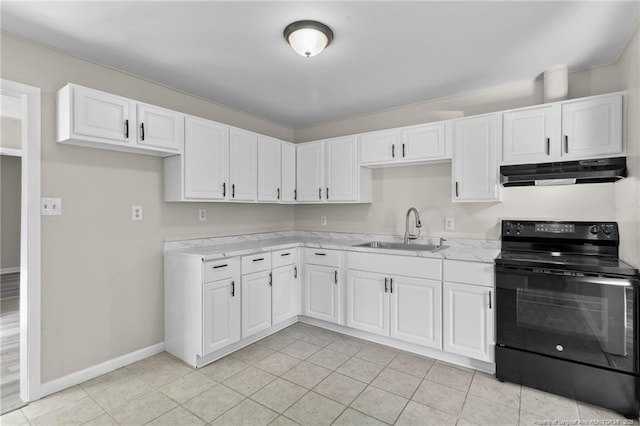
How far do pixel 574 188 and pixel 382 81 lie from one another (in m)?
1.90

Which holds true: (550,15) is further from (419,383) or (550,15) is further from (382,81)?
(419,383)

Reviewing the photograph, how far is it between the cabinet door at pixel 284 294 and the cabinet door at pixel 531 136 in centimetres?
239

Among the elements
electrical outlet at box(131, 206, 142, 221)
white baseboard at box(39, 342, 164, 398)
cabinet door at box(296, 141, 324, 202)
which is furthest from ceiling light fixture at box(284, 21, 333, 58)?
white baseboard at box(39, 342, 164, 398)

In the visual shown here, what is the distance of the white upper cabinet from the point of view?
3053 mm

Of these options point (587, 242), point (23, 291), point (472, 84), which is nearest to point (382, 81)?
point (472, 84)

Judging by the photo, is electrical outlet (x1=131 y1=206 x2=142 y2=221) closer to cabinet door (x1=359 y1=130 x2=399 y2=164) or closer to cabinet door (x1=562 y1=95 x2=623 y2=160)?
cabinet door (x1=359 y1=130 x2=399 y2=164)

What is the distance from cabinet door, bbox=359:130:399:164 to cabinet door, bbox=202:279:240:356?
1925mm

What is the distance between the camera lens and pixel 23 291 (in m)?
2.23

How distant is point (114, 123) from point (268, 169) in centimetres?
163

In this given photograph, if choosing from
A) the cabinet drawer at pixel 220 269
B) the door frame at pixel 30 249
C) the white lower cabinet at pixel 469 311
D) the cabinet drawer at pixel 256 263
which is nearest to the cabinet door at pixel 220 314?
the cabinet drawer at pixel 220 269

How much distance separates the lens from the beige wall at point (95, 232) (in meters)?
2.30

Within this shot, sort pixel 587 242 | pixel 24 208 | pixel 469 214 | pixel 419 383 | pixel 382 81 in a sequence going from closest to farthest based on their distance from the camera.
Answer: pixel 24 208 < pixel 419 383 < pixel 587 242 < pixel 382 81 < pixel 469 214

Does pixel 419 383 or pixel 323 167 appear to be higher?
pixel 323 167

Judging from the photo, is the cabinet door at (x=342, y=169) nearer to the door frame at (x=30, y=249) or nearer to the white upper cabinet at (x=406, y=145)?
the white upper cabinet at (x=406, y=145)
